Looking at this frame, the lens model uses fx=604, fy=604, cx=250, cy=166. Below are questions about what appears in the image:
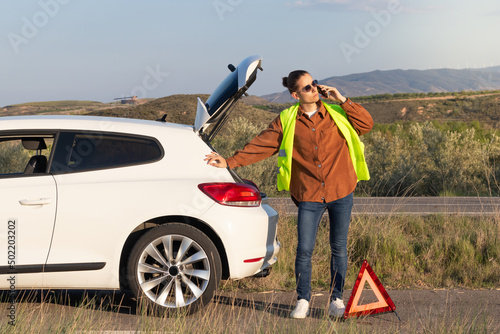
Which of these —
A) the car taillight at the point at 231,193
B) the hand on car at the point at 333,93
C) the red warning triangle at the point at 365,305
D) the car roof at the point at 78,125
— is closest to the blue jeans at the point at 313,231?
the red warning triangle at the point at 365,305

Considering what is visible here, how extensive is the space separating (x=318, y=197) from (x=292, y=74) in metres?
1.06

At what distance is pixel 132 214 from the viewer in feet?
16.3

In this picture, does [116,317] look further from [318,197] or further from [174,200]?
[318,197]

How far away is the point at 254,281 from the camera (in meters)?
6.52

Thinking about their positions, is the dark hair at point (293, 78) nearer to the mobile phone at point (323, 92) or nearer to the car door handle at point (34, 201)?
the mobile phone at point (323, 92)

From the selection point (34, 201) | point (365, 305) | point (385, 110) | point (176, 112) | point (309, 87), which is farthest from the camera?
point (385, 110)

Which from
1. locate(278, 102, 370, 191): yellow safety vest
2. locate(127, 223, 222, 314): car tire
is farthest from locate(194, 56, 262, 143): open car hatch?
locate(127, 223, 222, 314): car tire

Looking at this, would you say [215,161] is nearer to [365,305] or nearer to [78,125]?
[78,125]

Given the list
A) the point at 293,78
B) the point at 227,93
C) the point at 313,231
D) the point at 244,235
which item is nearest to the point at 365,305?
the point at 313,231

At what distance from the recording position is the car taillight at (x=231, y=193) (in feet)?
16.6

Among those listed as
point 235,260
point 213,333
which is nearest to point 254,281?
point 235,260

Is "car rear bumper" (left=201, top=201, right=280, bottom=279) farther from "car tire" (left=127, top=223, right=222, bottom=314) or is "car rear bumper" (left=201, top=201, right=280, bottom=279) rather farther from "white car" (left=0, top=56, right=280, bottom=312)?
"car tire" (left=127, top=223, right=222, bottom=314)

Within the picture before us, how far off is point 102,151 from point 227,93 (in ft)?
3.88

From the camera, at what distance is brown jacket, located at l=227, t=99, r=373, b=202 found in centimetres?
505
